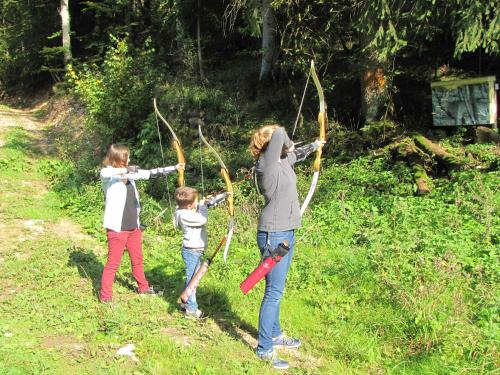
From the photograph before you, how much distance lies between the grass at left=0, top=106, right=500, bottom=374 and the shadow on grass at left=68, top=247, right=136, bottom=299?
23 mm

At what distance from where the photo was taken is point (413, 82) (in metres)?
10.3

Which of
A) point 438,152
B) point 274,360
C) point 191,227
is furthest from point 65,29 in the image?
point 274,360

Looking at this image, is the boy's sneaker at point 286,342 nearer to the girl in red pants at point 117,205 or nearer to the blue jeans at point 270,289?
the blue jeans at point 270,289

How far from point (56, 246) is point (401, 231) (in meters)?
4.75

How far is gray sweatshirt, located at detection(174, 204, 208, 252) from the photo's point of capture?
487 cm

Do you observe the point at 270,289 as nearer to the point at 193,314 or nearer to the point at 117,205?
the point at 193,314

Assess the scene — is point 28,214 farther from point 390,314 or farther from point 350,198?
point 390,314

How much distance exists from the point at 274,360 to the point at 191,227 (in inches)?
61.1

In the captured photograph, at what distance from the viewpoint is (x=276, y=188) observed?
3791mm

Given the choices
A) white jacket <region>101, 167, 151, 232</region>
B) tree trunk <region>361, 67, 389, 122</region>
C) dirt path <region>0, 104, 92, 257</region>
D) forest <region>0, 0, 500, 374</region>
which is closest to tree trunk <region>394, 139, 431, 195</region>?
forest <region>0, 0, 500, 374</region>

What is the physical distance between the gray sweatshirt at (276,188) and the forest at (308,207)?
1.10m

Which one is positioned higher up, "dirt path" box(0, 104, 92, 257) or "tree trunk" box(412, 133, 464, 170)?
"tree trunk" box(412, 133, 464, 170)

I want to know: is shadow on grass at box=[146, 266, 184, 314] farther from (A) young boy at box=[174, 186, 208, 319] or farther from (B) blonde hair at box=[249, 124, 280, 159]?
(B) blonde hair at box=[249, 124, 280, 159]

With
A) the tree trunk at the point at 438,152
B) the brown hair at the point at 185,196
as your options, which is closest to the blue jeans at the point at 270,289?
the brown hair at the point at 185,196
